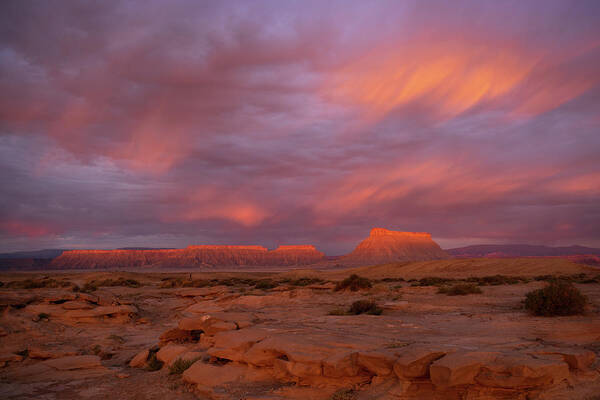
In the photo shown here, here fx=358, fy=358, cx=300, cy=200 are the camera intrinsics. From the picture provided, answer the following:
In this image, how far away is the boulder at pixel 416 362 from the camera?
6.34 meters

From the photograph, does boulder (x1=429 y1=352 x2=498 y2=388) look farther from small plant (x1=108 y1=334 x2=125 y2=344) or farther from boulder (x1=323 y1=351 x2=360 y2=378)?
small plant (x1=108 y1=334 x2=125 y2=344)

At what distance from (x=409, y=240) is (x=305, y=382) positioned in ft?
549

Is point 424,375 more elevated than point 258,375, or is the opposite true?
point 424,375

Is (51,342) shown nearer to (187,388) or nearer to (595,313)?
(187,388)

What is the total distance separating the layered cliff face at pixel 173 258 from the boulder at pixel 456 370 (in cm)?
15894

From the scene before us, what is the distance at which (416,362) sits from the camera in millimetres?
6402

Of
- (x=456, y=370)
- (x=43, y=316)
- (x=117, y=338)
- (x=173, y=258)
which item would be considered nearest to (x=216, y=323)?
(x=117, y=338)

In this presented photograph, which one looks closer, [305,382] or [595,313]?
[305,382]

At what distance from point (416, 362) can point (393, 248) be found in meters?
155

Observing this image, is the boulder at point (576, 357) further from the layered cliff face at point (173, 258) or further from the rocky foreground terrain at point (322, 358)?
the layered cliff face at point (173, 258)

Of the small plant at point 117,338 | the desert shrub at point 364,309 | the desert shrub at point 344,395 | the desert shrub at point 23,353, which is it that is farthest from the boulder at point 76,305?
the desert shrub at point 344,395

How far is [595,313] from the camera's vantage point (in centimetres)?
1173

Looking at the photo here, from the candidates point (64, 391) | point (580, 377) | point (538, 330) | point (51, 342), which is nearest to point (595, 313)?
point (538, 330)

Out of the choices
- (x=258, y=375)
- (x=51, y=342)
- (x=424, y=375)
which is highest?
(x=424, y=375)
